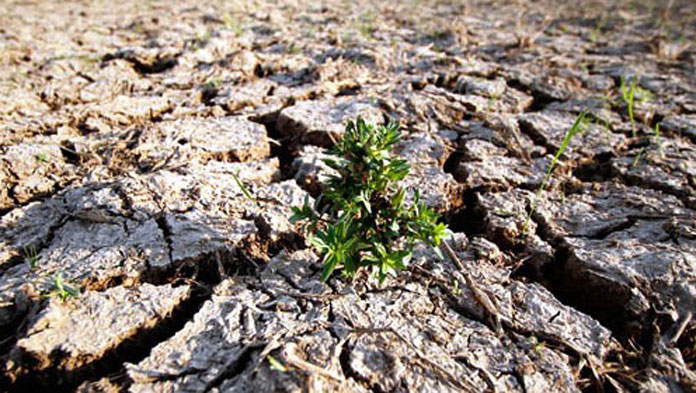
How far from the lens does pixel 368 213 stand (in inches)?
60.5

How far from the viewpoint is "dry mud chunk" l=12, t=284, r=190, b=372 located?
1312 mm

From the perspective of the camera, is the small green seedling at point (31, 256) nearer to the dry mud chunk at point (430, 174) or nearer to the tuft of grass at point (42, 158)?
the tuft of grass at point (42, 158)

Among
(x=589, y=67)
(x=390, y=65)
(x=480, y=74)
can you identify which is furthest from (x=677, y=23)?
(x=390, y=65)

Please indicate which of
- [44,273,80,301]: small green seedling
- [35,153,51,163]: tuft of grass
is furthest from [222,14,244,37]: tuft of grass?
[44,273,80,301]: small green seedling

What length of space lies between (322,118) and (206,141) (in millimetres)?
722

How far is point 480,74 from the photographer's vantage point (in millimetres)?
3377

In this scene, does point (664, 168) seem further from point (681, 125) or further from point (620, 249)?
point (620, 249)

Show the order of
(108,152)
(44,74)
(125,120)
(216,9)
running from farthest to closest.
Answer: (216,9) < (44,74) < (125,120) < (108,152)

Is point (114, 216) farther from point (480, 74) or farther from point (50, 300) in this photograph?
point (480, 74)

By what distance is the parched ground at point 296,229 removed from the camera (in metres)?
1.38

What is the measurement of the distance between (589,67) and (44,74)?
4.37 m

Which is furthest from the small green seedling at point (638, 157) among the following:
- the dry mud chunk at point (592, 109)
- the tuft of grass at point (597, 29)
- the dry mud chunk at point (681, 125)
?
the tuft of grass at point (597, 29)

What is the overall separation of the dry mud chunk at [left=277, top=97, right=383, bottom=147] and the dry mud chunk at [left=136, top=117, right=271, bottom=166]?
0.62 ft

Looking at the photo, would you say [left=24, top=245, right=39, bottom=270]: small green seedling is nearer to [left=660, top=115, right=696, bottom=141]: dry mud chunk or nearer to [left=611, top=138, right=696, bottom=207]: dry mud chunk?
[left=611, top=138, right=696, bottom=207]: dry mud chunk
